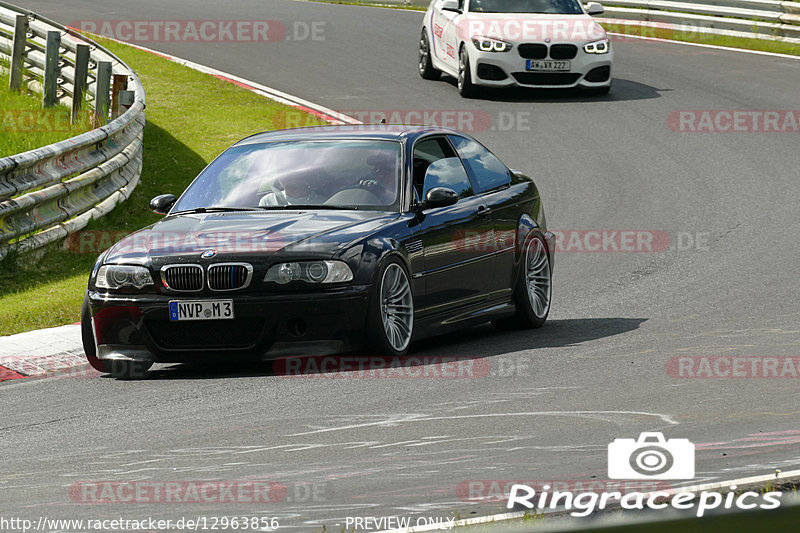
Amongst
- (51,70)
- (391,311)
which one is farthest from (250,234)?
(51,70)

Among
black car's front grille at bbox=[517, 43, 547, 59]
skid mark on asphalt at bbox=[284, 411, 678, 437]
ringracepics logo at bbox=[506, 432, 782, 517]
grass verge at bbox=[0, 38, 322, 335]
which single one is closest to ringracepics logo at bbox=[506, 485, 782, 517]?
ringracepics logo at bbox=[506, 432, 782, 517]

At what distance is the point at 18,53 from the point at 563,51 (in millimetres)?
7886

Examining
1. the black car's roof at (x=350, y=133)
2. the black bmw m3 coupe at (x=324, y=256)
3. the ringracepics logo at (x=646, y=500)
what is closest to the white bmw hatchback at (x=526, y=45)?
the black bmw m3 coupe at (x=324, y=256)

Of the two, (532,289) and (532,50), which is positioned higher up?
(532,289)

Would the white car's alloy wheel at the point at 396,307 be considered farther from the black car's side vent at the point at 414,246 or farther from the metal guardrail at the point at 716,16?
the metal guardrail at the point at 716,16

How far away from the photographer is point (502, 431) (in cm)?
667

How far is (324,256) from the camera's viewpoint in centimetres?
841

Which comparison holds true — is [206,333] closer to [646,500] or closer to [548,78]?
[646,500]

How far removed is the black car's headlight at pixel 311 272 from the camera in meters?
8.37

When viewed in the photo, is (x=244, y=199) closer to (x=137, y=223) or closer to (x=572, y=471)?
(x=572, y=471)

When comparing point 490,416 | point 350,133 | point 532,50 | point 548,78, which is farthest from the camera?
point 548,78

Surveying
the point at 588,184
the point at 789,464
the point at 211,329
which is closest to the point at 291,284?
the point at 211,329

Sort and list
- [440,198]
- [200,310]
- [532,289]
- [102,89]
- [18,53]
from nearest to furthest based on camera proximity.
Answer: [200,310], [440,198], [532,289], [102,89], [18,53]

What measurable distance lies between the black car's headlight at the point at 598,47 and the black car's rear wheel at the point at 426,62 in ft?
10.4
